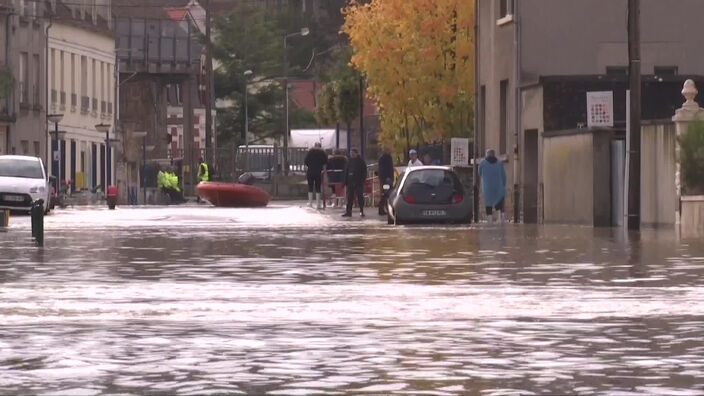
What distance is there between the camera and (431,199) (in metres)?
48.3

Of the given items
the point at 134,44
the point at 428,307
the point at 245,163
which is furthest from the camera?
the point at 134,44

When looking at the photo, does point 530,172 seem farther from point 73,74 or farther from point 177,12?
point 177,12

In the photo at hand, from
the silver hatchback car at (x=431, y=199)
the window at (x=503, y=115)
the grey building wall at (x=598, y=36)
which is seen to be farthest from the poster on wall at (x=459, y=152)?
the silver hatchback car at (x=431, y=199)

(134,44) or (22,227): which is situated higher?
(134,44)

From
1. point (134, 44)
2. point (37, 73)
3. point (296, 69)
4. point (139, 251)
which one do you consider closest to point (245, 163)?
point (37, 73)

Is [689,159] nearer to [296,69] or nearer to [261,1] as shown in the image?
[296,69]

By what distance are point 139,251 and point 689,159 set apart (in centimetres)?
1259

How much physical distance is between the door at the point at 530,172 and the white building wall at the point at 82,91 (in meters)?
49.9

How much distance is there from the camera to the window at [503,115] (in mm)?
57812

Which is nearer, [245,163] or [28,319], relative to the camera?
[28,319]

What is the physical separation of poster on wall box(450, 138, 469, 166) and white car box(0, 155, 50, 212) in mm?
10630

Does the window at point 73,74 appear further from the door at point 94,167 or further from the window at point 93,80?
the door at point 94,167

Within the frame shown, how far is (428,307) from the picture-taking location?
18.7m

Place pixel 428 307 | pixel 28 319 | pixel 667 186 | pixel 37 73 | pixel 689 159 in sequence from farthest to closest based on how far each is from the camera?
pixel 37 73 < pixel 667 186 < pixel 689 159 < pixel 428 307 < pixel 28 319
